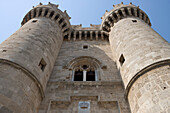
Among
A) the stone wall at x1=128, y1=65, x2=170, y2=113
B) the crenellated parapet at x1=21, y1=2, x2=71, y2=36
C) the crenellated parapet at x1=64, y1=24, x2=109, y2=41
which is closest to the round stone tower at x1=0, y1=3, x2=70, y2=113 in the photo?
the crenellated parapet at x1=21, y1=2, x2=71, y2=36

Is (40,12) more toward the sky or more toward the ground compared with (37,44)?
more toward the sky

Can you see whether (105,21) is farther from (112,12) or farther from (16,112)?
(16,112)

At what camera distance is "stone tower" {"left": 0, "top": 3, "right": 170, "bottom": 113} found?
20.8 ft

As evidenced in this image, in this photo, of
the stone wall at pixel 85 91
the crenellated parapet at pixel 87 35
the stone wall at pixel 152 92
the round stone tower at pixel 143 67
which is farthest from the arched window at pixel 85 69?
the crenellated parapet at pixel 87 35

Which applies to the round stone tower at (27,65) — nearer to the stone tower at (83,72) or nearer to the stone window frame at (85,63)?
the stone tower at (83,72)

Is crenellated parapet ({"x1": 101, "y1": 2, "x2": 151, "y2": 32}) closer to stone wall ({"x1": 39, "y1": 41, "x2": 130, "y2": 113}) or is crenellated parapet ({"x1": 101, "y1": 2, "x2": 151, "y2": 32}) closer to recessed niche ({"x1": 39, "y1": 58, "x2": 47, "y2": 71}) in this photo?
stone wall ({"x1": 39, "y1": 41, "x2": 130, "y2": 113})

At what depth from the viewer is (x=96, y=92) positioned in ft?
27.3

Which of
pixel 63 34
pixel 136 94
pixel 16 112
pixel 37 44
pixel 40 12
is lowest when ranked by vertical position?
pixel 16 112

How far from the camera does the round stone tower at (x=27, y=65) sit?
6.09 meters

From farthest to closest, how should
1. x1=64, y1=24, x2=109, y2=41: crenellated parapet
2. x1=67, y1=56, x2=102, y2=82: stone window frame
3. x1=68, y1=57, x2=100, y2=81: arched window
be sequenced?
x1=64, y1=24, x2=109, y2=41: crenellated parapet < x1=67, y1=56, x2=102, y2=82: stone window frame < x1=68, y1=57, x2=100, y2=81: arched window

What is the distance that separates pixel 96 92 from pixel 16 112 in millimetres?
3614

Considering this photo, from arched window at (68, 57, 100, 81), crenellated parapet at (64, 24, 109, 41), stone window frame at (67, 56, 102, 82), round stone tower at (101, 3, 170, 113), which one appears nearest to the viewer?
round stone tower at (101, 3, 170, 113)

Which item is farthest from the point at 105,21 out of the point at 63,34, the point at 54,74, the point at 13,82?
the point at 13,82

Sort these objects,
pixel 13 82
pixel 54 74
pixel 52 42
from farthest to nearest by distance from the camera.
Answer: pixel 52 42 < pixel 54 74 < pixel 13 82
